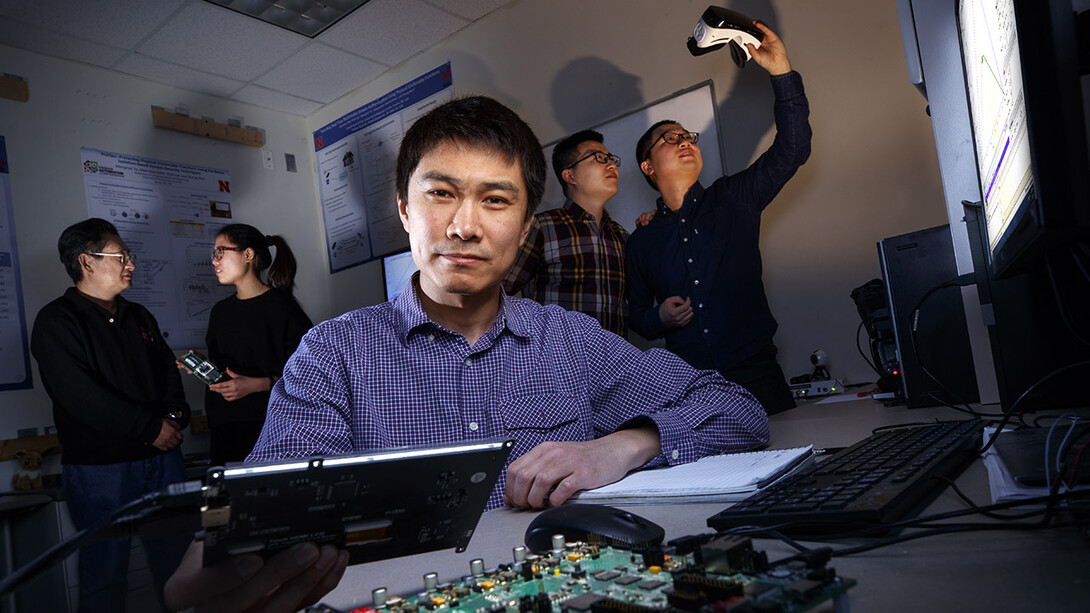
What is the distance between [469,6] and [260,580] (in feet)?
10.5

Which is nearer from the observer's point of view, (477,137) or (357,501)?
(357,501)

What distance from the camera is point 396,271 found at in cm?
351

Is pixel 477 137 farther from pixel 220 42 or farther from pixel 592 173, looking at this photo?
pixel 220 42

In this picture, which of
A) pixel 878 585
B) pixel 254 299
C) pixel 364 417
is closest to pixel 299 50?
pixel 254 299

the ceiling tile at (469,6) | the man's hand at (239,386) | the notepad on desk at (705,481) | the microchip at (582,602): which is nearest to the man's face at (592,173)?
the ceiling tile at (469,6)

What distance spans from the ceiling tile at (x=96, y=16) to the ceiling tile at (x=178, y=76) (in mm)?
229

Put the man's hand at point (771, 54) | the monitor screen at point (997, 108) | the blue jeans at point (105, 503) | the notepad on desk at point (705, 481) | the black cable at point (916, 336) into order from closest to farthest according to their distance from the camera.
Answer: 1. the monitor screen at point (997, 108)
2. the notepad on desk at point (705, 481)
3. the black cable at point (916, 336)
4. the man's hand at point (771, 54)
5. the blue jeans at point (105, 503)

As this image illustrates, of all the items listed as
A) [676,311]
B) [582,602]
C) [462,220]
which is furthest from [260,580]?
[676,311]

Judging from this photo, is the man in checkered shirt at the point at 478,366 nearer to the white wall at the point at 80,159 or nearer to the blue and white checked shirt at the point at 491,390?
the blue and white checked shirt at the point at 491,390

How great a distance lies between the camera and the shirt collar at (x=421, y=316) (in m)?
1.15

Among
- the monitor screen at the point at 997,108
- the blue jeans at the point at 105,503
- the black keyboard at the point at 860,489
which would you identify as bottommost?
the blue jeans at the point at 105,503

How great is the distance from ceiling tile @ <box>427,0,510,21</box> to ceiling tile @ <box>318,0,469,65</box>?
42mm

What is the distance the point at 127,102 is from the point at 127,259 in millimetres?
1205

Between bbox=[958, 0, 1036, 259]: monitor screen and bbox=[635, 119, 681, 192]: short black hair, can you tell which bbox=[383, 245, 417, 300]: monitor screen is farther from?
bbox=[958, 0, 1036, 259]: monitor screen
